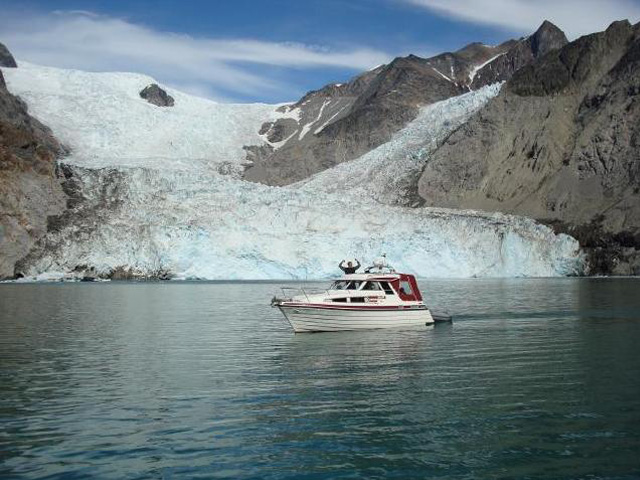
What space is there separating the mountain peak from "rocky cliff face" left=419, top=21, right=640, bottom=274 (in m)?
65.6

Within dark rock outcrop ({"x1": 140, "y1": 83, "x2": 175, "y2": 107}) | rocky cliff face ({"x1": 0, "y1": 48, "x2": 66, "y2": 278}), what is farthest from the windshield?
dark rock outcrop ({"x1": 140, "y1": 83, "x2": 175, "y2": 107})

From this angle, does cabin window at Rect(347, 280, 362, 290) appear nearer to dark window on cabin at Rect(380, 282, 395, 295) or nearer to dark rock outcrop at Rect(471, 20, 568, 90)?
dark window on cabin at Rect(380, 282, 395, 295)

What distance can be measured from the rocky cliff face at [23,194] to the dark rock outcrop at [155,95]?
225 ft

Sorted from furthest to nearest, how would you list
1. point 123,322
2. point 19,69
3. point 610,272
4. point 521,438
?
point 19,69 → point 610,272 → point 123,322 → point 521,438

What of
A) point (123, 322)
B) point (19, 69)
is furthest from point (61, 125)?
point (123, 322)

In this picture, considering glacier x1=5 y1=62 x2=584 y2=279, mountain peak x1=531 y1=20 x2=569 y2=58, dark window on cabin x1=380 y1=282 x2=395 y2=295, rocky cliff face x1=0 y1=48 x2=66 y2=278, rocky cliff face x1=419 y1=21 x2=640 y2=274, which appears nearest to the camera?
dark window on cabin x1=380 y1=282 x2=395 y2=295

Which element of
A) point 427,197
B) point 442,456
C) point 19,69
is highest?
point 19,69

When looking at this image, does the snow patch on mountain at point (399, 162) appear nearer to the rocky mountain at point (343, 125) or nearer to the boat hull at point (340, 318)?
the rocky mountain at point (343, 125)

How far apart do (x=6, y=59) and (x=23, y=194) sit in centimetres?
8664

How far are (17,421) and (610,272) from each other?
86255mm

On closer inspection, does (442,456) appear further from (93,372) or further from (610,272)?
(610,272)

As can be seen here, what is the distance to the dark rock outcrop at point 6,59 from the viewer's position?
153 meters

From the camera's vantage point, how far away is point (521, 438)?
12.8m

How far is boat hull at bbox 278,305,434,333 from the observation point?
28250 mm
